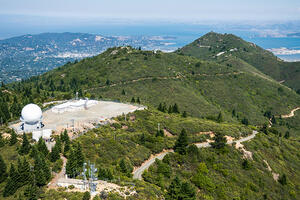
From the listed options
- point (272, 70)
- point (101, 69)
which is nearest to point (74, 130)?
point (101, 69)

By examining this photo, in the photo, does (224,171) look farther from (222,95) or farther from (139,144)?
(222,95)

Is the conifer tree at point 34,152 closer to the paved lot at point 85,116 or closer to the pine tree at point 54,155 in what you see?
the pine tree at point 54,155

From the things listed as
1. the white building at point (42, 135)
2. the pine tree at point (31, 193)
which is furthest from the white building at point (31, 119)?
the pine tree at point (31, 193)

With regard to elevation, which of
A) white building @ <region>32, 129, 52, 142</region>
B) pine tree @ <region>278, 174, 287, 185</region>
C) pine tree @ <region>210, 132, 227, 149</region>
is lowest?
pine tree @ <region>278, 174, 287, 185</region>

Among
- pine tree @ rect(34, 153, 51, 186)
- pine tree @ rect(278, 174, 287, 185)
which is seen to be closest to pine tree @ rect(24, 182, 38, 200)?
pine tree @ rect(34, 153, 51, 186)

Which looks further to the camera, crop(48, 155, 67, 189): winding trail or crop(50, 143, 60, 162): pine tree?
crop(50, 143, 60, 162): pine tree

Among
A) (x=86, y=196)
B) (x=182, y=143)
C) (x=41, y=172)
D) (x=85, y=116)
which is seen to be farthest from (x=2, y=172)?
(x=182, y=143)

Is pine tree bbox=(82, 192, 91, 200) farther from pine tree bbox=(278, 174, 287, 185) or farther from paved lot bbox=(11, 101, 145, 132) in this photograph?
pine tree bbox=(278, 174, 287, 185)

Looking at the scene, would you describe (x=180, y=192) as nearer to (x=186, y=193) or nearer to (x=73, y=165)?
(x=186, y=193)
